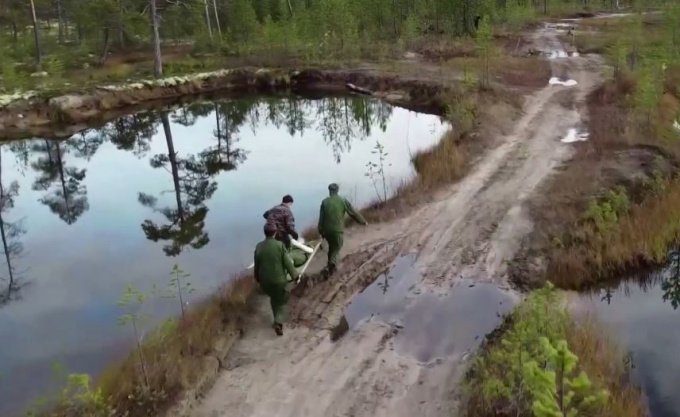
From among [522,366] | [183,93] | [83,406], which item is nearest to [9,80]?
[183,93]

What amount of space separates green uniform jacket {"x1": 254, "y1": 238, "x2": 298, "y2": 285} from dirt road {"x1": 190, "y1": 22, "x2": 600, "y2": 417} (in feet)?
3.17

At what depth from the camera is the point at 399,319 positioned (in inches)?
400

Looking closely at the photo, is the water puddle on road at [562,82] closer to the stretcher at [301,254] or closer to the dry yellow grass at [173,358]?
the stretcher at [301,254]

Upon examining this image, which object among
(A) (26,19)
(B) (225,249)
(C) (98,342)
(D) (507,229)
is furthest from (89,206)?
(A) (26,19)

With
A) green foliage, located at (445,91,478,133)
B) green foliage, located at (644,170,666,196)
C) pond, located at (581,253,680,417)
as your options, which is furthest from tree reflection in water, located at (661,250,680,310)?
green foliage, located at (445,91,478,133)

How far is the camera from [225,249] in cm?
1422

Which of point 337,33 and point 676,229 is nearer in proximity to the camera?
point 676,229

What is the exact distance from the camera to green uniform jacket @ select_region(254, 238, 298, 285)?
30.6 ft

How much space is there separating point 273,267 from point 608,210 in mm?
7470

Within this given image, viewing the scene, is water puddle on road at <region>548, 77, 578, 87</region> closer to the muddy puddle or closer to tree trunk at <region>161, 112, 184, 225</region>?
tree trunk at <region>161, 112, 184, 225</region>

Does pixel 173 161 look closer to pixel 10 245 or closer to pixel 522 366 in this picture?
pixel 10 245

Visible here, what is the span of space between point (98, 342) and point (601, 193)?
11088 mm

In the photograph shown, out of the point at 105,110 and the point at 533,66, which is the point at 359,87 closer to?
the point at 533,66

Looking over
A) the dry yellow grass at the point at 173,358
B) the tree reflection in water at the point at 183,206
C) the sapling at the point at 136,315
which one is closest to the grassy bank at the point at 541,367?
the dry yellow grass at the point at 173,358
